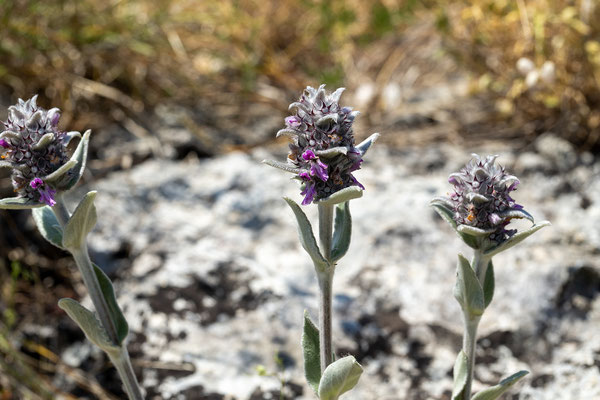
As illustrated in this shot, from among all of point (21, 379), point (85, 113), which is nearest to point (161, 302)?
point (21, 379)

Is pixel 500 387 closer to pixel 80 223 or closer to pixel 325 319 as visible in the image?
pixel 325 319

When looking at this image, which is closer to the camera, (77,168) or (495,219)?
(495,219)

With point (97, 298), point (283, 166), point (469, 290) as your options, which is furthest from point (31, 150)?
point (469, 290)

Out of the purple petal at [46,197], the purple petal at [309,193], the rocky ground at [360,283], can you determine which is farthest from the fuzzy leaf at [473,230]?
the purple petal at [46,197]

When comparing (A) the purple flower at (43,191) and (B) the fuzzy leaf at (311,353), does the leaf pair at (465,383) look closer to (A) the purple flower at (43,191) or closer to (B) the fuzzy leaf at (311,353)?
(B) the fuzzy leaf at (311,353)

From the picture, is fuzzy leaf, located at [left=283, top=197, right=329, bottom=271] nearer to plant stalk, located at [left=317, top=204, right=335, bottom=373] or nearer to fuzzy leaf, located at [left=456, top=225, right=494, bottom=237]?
plant stalk, located at [left=317, top=204, right=335, bottom=373]

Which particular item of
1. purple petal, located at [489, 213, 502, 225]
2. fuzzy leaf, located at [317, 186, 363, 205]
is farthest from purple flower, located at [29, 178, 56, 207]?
purple petal, located at [489, 213, 502, 225]
